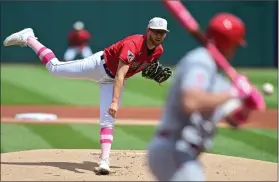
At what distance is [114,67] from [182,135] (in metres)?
2.95

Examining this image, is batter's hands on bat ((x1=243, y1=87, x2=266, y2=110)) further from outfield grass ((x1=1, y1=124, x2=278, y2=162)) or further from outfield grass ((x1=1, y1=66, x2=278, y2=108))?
outfield grass ((x1=1, y1=66, x2=278, y2=108))

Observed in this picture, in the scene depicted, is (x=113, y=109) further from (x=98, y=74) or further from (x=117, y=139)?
(x=117, y=139)

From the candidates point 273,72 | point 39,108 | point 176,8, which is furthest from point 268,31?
point 176,8

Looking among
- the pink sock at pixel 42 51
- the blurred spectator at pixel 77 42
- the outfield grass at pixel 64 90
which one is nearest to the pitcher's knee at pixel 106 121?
the pink sock at pixel 42 51

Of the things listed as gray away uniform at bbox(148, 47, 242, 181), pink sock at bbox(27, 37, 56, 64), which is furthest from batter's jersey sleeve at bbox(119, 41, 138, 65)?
gray away uniform at bbox(148, 47, 242, 181)

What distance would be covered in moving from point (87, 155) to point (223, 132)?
3.62m

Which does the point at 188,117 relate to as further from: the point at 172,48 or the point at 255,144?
the point at 172,48

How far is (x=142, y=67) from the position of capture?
23.2ft

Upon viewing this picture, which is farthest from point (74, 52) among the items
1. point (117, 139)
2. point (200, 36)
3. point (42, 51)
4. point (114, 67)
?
point (200, 36)

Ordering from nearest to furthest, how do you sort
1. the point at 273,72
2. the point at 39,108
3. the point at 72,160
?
the point at 72,160, the point at 39,108, the point at 273,72

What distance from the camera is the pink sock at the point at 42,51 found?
24.4 feet

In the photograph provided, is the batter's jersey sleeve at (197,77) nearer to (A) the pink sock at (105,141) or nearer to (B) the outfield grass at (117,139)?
(A) the pink sock at (105,141)

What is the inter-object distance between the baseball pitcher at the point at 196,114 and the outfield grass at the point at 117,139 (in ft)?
16.0

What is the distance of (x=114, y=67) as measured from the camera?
700 centimetres
